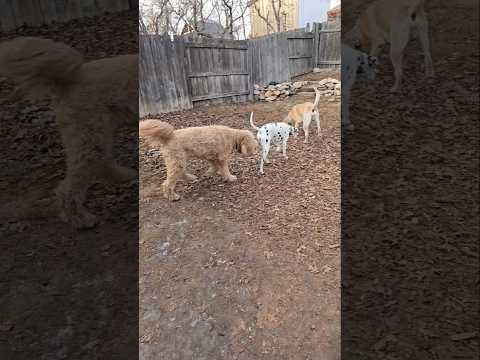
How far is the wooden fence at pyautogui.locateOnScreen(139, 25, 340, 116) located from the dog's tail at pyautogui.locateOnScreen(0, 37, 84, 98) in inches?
70.4

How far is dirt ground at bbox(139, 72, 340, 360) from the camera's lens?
0.71m

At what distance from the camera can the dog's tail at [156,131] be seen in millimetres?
1329

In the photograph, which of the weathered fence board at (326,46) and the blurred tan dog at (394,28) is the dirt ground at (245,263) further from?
the weathered fence board at (326,46)

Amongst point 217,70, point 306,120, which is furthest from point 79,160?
point 217,70

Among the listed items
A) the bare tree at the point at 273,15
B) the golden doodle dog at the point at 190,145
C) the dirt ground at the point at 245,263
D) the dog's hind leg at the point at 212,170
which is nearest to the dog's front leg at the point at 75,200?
the dirt ground at the point at 245,263

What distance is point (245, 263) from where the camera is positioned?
101cm

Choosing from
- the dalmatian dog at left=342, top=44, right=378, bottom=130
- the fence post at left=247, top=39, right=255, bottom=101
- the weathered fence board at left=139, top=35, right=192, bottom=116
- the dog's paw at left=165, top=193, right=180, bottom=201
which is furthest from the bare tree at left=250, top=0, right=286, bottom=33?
the dalmatian dog at left=342, top=44, right=378, bottom=130

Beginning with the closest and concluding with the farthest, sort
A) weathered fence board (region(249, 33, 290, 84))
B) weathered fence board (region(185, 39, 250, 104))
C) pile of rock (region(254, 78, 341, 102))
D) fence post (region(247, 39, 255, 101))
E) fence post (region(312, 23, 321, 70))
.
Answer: weathered fence board (region(185, 39, 250, 104)) < pile of rock (region(254, 78, 341, 102)) < fence post (region(247, 39, 255, 101)) < weathered fence board (region(249, 33, 290, 84)) < fence post (region(312, 23, 321, 70))

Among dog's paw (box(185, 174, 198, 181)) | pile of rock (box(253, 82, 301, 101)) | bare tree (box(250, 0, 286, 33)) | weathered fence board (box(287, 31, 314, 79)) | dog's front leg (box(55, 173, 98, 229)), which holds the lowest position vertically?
dog's paw (box(185, 174, 198, 181))

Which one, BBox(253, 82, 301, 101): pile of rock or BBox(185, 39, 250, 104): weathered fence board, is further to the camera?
BBox(253, 82, 301, 101): pile of rock

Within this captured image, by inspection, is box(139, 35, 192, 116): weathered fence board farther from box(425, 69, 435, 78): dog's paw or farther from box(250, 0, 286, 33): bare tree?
box(250, 0, 286, 33): bare tree

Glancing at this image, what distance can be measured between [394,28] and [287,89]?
3205 mm

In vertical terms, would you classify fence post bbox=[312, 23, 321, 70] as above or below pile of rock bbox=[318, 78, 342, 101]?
above

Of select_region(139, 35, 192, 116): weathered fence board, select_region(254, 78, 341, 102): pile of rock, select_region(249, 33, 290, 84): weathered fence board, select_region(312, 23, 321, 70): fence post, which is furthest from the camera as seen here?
select_region(312, 23, 321, 70): fence post
